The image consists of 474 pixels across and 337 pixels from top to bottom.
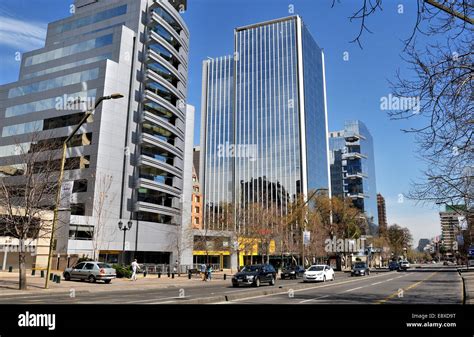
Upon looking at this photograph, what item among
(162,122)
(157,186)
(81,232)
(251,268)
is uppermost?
(162,122)

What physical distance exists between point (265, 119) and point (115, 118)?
69272 mm

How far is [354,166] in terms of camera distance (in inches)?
5492

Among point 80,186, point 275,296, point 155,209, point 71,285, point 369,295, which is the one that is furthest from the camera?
point 155,209

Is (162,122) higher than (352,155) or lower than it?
lower

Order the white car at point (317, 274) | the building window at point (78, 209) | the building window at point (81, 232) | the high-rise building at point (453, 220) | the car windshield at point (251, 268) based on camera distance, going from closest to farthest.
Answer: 1. the high-rise building at point (453, 220)
2. the car windshield at point (251, 268)
3. the white car at point (317, 274)
4. the building window at point (81, 232)
5. the building window at point (78, 209)

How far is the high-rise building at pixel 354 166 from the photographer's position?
13862 centimetres

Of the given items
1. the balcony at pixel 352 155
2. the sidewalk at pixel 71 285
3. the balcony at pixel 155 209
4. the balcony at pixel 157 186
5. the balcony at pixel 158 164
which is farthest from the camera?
the balcony at pixel 352 155

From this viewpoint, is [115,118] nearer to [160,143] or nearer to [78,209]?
[160,143]

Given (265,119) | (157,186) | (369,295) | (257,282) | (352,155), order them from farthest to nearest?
1. (352,155)
2. (265,119)
3. (157,186)
4. (257,282)
5. (369,295)

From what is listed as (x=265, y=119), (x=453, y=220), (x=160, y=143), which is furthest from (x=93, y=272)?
(x=265, y=119)

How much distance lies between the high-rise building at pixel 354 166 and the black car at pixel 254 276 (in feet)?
359

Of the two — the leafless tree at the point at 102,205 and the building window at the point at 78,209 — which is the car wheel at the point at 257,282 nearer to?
the leafless tree at the point at 102,205

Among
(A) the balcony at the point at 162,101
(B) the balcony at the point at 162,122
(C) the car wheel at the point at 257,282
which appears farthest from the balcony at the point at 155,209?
(C) the car wheel at the point at 257,282
